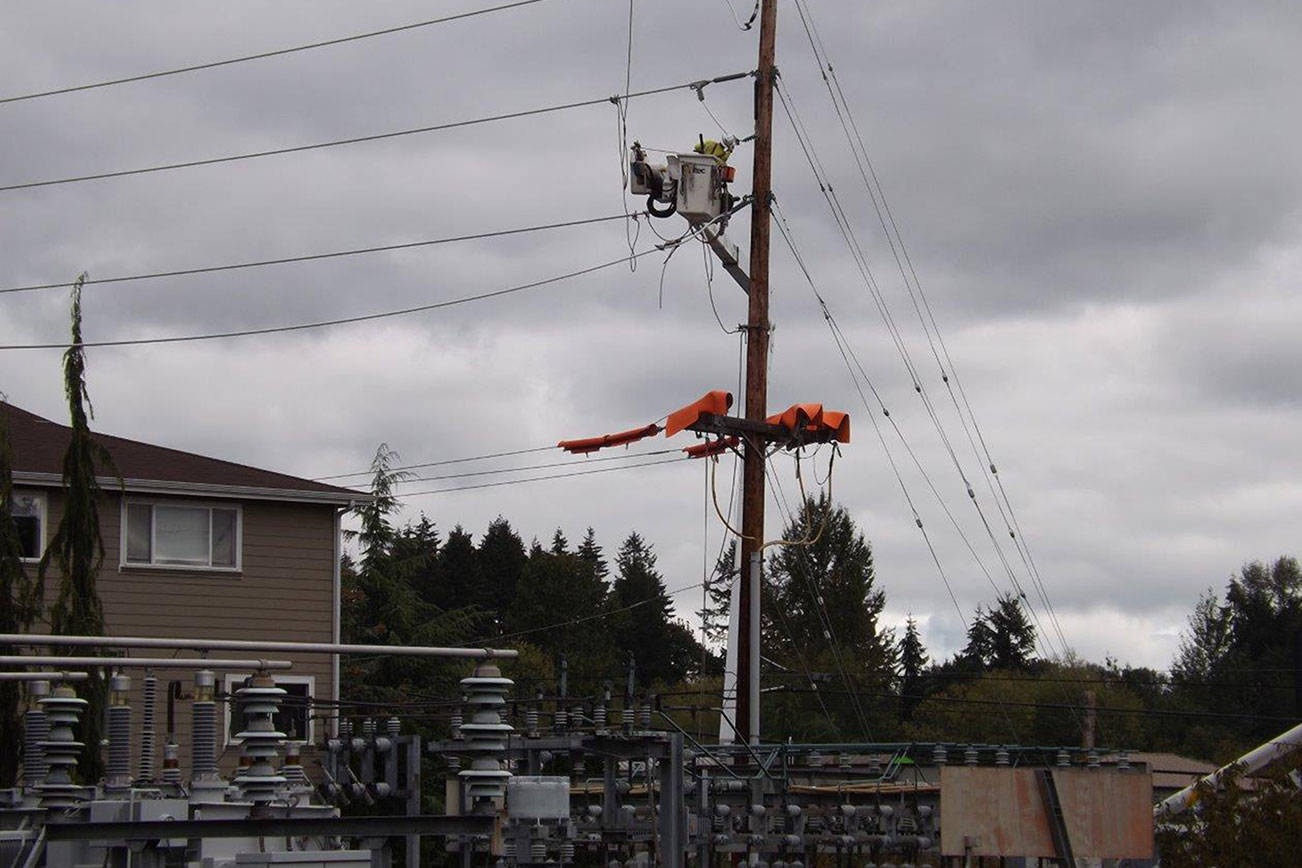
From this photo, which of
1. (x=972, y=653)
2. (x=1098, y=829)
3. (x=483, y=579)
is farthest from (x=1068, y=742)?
(x=1098, y=829)

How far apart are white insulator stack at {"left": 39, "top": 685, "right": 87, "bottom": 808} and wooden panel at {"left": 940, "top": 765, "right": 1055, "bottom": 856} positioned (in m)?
5.29

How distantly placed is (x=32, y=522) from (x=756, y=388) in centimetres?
1183

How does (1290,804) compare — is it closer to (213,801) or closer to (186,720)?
(213,801)

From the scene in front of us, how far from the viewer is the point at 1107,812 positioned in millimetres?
10094

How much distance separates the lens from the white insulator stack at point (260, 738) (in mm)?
10305

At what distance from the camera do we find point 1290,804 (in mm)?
15141

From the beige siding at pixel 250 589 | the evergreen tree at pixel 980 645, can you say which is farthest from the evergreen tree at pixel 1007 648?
the beige siding at pixel 250 589

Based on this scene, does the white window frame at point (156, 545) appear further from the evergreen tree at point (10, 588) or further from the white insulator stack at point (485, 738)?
the white insulator stack at point (485, 738)

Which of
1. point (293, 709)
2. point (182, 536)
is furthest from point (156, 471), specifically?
point (293, 709)

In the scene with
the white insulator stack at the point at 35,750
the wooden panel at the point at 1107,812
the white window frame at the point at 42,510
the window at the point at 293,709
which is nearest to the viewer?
the wooden panel at the point at 1107,812

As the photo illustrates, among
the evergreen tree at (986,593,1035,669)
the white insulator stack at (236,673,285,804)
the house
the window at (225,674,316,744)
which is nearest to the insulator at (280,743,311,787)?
the white insulator stack at (236,673,285,804)

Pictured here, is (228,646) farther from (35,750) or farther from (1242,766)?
(1242,766)

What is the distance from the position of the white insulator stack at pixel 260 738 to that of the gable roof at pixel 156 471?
16.8m

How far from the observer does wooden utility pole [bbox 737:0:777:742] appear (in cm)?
2081
